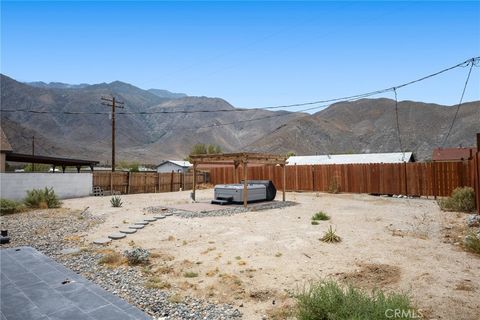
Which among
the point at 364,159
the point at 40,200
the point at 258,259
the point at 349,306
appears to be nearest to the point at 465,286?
the point at 349,306

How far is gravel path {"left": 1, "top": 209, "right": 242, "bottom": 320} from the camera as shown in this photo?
396cm


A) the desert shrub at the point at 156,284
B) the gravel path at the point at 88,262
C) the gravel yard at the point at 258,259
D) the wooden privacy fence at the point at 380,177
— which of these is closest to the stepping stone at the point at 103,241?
the gravel yard at the point at 258,259

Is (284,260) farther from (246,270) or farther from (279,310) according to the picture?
(279,310)

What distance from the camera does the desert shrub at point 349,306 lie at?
2922 mm

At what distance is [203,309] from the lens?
13.1 feet

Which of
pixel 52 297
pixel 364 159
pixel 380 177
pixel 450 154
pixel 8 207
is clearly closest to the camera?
pixel 52 297

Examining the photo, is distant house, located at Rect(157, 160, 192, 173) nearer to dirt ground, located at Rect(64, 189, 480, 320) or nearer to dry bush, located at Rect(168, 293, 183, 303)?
dirt ground, located at Rect(64, 189, 480, 320)

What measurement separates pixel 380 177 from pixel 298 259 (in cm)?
1453

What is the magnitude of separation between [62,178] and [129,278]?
15.3 metres

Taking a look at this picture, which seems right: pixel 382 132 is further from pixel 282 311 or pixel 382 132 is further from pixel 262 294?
Answer: pixel 282 311

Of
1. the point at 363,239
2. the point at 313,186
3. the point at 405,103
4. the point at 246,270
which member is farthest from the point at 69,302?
the point at 405,103

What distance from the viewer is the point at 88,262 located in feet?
19.8

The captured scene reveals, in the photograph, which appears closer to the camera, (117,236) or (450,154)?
(117,236)

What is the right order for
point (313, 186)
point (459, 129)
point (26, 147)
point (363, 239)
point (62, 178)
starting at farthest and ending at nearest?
point (26, 147), point (459, 129), point (313, 186), point (62, 178), point (363, 239)
